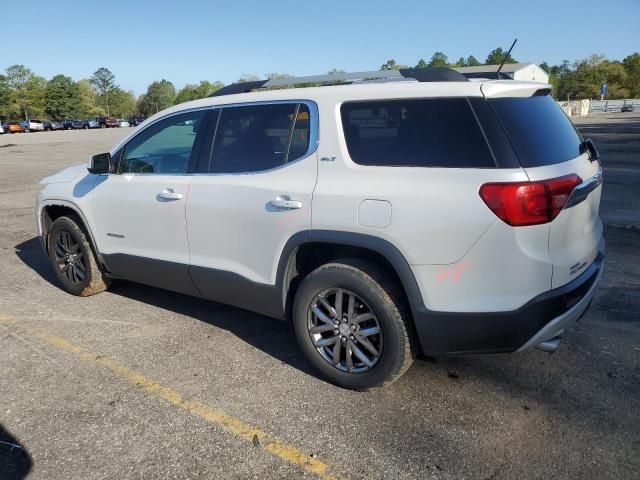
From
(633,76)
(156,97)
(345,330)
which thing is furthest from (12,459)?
(156,97)

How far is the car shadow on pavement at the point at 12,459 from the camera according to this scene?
8.22ft

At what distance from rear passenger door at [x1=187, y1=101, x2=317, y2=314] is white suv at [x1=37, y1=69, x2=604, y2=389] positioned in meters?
0.01

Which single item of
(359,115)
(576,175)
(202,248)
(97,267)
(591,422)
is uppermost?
(359,115)

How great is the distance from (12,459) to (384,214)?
2289 millimetres

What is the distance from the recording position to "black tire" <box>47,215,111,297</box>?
467 centimetres

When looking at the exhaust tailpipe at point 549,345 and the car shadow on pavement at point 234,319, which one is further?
the car shadow on pavement at point 234,319

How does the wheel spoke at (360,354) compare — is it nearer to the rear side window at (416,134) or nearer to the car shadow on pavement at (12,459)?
the rear side window at (416,134)

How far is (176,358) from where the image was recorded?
3.64 m

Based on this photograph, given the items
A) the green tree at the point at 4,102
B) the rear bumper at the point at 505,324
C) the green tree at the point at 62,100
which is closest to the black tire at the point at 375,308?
the rear bumper at the point at 505,324

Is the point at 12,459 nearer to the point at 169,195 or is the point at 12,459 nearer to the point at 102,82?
the point at 169,195

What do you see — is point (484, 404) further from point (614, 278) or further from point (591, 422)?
point (614, 278)

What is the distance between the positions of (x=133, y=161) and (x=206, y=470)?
105 inches

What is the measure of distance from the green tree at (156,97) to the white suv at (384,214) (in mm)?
119438

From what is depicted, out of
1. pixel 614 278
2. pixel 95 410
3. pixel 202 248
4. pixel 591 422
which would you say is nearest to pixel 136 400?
pixel 95 410
